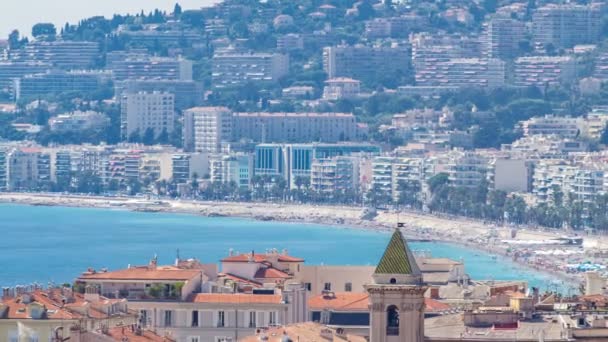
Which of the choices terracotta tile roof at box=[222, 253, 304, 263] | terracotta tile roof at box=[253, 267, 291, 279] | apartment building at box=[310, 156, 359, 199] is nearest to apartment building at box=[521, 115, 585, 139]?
apartment building at box=[310, 156, 359, 199]

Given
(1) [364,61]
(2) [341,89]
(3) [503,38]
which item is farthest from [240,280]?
(3) [503,38]

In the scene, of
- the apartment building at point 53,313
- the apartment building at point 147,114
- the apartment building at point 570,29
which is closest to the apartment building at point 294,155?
the apartment building at point 147,114

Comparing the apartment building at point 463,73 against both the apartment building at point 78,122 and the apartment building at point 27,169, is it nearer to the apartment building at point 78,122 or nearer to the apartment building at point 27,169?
the apartment building at point 78,122

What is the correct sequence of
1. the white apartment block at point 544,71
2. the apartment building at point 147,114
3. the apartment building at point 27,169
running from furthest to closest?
1. the white apartment block at point 544,71
2. the apartment building at point 147,114
3. the apartment building at point 27,169

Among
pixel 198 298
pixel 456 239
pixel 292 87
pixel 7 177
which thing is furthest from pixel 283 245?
pixel 292 87

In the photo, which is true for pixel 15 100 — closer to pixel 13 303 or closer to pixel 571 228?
pixel 571 228
